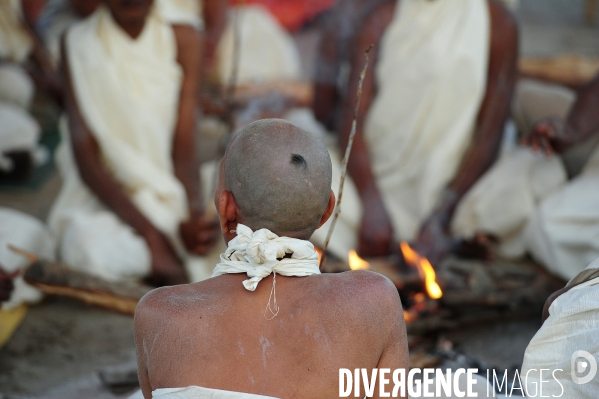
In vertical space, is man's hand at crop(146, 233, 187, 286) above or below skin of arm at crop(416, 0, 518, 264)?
below

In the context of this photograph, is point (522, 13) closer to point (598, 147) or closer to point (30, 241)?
point (598, 147)

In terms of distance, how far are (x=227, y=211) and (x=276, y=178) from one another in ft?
0.53

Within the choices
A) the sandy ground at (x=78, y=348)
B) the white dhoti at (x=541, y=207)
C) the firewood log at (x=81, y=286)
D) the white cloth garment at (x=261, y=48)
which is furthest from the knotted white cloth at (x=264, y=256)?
the white cloth garment at (x=261, y=48)

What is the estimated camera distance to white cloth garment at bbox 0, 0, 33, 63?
5820mm

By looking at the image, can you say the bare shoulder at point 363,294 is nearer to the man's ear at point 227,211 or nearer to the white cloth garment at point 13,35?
the man's ear at point 227,211

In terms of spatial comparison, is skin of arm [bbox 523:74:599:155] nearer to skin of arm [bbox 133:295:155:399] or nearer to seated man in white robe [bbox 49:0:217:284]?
seated man in white robe [bbox 49:0:217:284]

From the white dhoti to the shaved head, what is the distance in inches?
85.0

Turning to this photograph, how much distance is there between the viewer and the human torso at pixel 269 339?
1.63 m

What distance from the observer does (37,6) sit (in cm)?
607

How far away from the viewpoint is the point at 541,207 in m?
3.69

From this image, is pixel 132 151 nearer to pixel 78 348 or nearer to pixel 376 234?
pixel 78 348

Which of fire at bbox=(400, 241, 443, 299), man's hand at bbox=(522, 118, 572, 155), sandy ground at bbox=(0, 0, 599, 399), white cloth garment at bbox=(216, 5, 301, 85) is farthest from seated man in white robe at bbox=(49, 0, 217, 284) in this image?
white cloth garment at bbox=(216, 5, 301, 85)

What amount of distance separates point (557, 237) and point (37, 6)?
14.9ft

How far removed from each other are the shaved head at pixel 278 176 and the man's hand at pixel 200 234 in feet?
6.18
